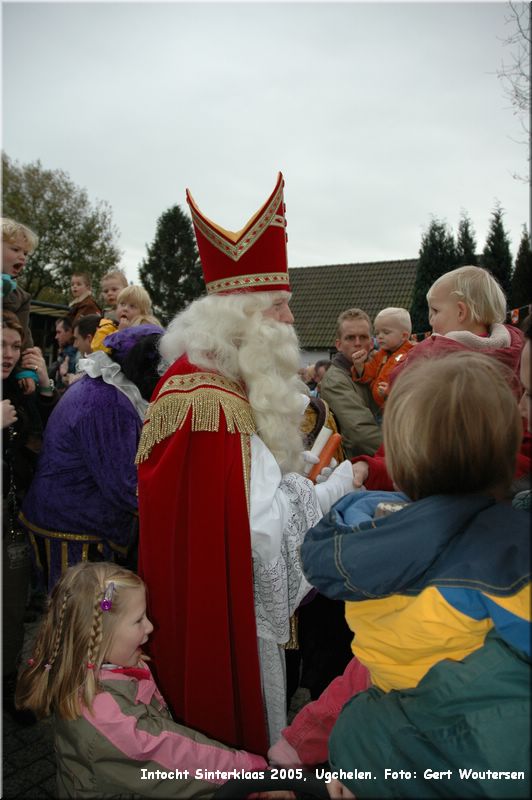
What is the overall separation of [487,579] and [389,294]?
74.2ft

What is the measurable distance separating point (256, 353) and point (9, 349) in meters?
1.20

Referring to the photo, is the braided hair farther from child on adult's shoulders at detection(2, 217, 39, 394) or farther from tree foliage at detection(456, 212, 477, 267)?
tree foliage at detection(456, 212, 477, 267)

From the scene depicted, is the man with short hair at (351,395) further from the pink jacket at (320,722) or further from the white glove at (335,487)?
the pink jacket at (320,722)

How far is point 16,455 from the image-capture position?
9.47ft

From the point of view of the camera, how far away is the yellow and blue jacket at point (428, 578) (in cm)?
98

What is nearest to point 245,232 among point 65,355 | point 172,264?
point 65,355

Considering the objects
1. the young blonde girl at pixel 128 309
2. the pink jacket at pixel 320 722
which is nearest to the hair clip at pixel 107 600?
the pink jacket at pixel 320 722

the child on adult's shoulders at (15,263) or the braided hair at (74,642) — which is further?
the child on adult's shoulders at (15,263)

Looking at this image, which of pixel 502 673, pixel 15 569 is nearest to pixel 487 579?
pixel 502 673

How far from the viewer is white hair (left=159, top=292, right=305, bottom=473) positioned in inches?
92.7

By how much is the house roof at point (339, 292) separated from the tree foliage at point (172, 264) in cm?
1429

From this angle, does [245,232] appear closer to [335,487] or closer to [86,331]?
[335,487]

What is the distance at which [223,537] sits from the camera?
6.79ft

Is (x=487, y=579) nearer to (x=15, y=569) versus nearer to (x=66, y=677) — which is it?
(x=66, y=677)
